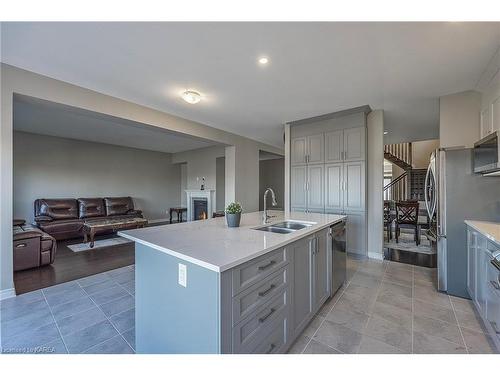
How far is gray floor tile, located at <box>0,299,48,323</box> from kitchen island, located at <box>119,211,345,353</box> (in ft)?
4.81

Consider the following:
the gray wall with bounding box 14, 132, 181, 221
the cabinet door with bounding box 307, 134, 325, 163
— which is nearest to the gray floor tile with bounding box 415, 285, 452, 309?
the cabinet door with bounding box 307, 134, 325, 163

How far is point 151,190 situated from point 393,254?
24.3 feet

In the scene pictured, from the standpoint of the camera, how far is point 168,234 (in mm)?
1739

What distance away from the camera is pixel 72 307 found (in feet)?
7.34

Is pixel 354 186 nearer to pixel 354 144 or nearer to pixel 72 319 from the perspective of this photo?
pixel 354 144

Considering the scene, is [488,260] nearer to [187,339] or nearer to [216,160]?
[187,339]

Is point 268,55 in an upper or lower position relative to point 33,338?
upper

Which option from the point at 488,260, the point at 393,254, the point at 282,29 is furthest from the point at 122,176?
the point at 488,260

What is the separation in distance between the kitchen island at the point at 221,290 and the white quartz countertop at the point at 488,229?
134cm

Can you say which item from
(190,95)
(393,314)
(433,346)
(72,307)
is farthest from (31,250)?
(433,346)

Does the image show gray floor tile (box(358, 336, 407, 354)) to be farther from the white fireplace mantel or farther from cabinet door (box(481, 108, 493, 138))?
the white fireplace mantel

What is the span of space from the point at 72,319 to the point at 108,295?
18.6 inches

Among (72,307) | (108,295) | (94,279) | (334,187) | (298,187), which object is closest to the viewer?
(72,307)

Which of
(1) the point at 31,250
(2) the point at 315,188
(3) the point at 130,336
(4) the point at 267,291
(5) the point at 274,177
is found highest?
(5) the point at 274,177
